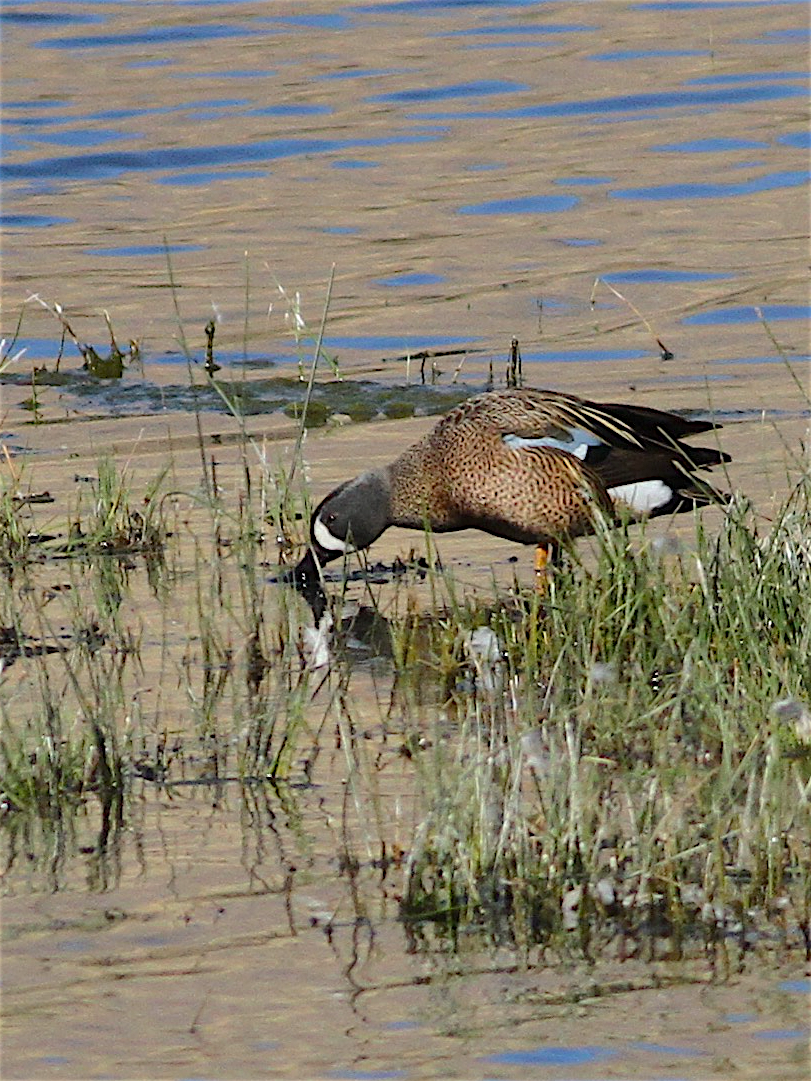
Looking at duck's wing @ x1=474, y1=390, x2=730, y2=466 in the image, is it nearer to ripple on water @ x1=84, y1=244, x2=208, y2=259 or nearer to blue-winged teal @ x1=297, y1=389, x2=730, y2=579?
blue-winged teal @ x1=297, y1=389, x2=730, y2=579

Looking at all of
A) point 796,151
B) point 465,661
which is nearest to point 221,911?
point 465,661

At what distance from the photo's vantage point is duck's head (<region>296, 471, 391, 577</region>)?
646 centimetres

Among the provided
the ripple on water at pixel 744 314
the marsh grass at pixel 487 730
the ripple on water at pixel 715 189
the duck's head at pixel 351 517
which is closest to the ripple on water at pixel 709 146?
the ripple on water at pixel 715 189

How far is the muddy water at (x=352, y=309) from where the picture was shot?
10.7 ft

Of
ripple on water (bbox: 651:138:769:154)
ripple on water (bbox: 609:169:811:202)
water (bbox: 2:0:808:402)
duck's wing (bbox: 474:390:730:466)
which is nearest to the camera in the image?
duck's wing (bbox: 474:390:730:466)

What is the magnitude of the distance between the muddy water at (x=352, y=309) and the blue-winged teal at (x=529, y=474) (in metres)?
0.25

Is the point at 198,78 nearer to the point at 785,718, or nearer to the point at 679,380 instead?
the point at 679,380

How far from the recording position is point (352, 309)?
35.8 feet

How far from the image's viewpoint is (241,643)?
17.7 ft

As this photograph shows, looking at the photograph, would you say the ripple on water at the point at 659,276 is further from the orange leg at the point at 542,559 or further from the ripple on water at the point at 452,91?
the ripple on water at the point at 452,91

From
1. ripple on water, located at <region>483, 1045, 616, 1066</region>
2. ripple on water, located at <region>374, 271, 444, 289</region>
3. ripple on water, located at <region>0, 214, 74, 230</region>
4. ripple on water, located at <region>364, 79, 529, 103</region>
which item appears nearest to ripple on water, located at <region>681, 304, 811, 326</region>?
ripple on water, located at <region>374, 271, 444, 289</region>

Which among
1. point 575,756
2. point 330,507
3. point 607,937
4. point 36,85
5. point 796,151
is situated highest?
point 36,85

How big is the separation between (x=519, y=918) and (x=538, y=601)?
1.58 meters

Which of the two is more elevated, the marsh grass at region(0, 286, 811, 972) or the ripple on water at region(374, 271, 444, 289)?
the ripple on water at region(374, 271, 444, 289)
